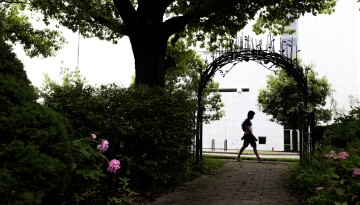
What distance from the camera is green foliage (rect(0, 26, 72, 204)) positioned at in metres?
2.46

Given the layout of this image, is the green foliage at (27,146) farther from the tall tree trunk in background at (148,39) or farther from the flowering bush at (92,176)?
the tall tree trunk in background at (148,39)

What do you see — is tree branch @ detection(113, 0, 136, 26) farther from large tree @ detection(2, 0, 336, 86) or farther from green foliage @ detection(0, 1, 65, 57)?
green foliage @ detection(0, 1, 65, 57)

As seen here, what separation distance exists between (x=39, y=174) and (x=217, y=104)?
76.7 feet

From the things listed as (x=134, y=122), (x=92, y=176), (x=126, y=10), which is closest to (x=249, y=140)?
(x=126, y=10)

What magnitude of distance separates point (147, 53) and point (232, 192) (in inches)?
167

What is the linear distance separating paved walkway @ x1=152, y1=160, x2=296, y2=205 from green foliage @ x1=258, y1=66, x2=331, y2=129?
58.0 ft

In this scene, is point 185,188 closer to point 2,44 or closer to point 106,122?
point 106,122

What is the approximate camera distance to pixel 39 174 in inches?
98.7

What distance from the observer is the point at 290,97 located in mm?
24922

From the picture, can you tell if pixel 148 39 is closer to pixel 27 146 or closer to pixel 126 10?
pixel 126 10

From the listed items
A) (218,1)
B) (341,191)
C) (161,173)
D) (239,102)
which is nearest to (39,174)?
(341,191)

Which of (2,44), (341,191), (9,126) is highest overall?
(2,44)

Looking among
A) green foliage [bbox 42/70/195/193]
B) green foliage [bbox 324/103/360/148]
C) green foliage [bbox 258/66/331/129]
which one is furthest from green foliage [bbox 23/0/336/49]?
green foliage [bbox 258/66/331/129]

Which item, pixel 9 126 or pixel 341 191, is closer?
pixel 9 126
